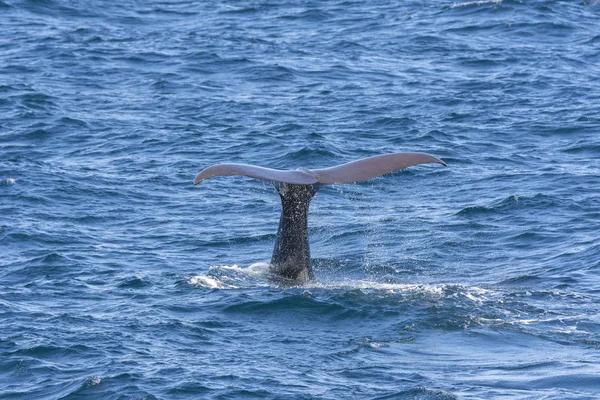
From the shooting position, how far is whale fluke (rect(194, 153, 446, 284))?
15234mm

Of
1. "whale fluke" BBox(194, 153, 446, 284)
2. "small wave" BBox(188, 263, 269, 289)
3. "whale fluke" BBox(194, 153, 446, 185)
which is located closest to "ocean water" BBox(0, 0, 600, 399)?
"small wave" BBox(188, 263, 269, 289)

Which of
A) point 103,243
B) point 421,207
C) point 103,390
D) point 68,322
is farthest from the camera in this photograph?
point 421,207

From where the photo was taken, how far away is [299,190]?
1599cm

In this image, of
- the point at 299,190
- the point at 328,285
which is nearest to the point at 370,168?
the point at 299,190

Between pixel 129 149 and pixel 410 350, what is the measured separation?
1234cm

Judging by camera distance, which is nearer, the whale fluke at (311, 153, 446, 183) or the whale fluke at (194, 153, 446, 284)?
the whale fluke at (311, 153, 446, 183)

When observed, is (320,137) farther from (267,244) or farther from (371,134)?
(267,244)

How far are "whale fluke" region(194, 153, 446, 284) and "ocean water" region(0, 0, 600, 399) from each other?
0.36 m

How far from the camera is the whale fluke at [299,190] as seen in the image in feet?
50.0

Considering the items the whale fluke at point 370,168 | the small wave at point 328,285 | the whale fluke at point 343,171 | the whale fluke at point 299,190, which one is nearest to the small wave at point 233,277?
the small wave at point 328,285

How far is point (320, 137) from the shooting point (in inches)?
982

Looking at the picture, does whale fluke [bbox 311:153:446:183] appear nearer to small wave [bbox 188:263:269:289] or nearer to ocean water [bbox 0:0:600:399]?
ocean water [bbox 0:0:600:399]

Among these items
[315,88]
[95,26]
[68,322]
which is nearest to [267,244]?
[68,322]

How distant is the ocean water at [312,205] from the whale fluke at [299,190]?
0.36m
